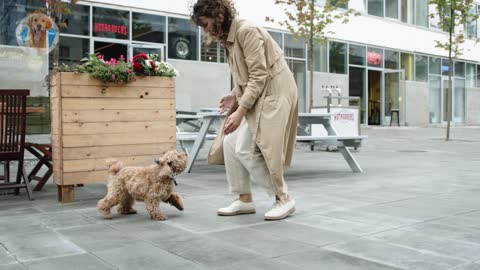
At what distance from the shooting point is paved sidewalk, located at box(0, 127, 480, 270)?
9.21 feet

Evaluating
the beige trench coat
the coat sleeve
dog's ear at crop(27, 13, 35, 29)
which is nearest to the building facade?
dog's ear at crop(27, 13, 35, 29)

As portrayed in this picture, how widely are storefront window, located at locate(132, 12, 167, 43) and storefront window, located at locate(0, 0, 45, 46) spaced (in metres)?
2.85

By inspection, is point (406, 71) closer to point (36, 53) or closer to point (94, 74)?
point (36, 53)

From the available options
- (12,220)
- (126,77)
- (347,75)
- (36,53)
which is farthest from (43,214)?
(347,75)

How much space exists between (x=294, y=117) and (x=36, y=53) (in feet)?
34.1

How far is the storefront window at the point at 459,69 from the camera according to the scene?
27812mm

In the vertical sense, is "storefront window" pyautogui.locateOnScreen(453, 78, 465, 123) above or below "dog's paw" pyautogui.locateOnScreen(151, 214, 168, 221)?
above

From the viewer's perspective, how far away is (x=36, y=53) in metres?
12.8

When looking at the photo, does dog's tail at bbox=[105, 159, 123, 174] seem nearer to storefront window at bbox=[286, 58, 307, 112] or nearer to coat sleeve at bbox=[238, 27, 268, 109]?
coat sleeve at bbox=[238, 27, 268, 109]

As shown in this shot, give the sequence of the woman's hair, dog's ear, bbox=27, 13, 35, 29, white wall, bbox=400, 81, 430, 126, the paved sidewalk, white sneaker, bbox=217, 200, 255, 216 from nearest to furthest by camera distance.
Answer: the paved sidewalk
the woman's hair
white sneaker, bbox=217, 200, 255, 216
dog's ear, bbox=27, 13, 35, 29
white wall, bbox=400, 81, 430, 126

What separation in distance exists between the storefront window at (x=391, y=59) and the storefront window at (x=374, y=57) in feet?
1.48

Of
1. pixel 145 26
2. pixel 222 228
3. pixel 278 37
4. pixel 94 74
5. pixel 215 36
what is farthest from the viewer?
pixel 278 37

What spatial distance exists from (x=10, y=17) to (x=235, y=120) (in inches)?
416

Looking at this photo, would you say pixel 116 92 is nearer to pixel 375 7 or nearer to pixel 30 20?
pixel 30 20
